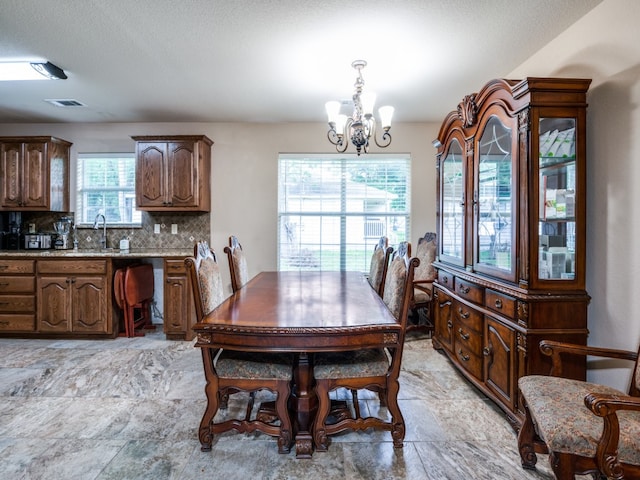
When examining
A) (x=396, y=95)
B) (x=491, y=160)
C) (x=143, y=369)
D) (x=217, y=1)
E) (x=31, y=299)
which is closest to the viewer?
(x=217, y=1)

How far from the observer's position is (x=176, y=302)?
12.1 ft

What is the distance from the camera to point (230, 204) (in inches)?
169

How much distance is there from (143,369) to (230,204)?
2.12m

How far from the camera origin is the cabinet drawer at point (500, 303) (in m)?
2.04

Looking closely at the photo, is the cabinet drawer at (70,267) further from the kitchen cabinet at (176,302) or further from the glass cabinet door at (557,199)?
the glass cabinet door at (557,199)


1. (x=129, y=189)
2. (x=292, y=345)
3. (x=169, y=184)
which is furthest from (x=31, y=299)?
(x=292, y=345)

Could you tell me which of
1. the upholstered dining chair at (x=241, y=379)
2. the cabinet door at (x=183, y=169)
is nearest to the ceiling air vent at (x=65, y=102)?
the cabinet door at (x=183, y=169)

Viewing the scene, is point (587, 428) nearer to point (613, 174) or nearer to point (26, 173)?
point (613, 174)

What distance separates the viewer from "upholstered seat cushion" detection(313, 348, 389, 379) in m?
1.78

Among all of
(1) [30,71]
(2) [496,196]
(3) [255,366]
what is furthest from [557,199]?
(1) [30,71]

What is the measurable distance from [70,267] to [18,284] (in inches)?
23.4

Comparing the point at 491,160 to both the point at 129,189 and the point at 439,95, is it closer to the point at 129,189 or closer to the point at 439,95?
the point at 439,95

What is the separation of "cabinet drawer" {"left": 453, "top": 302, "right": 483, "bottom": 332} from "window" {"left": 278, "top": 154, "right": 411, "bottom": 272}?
1.67 metres

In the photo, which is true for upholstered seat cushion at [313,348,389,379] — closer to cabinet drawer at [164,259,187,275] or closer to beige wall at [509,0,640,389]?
beige wall at [509,0,640,389]
